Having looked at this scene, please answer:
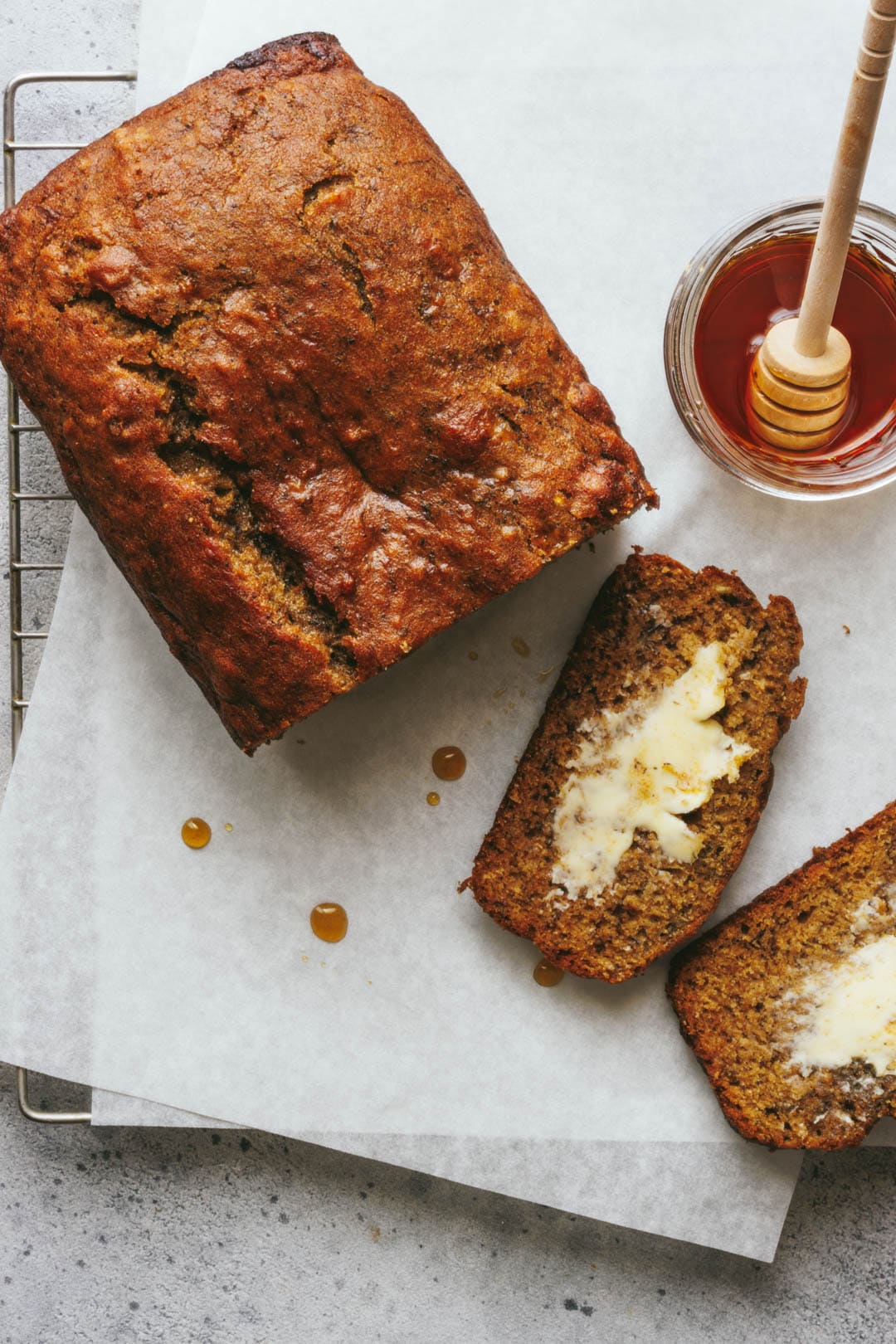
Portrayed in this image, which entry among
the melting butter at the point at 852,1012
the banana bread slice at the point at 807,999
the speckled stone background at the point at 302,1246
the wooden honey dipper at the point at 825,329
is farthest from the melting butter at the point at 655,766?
the speckled stone background at the point at 302,1246

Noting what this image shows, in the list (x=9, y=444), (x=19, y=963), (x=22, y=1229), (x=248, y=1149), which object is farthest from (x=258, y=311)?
(x=22, y=1229)

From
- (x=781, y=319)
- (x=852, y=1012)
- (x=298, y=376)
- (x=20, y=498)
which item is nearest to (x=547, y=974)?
(x=852, y=1012)

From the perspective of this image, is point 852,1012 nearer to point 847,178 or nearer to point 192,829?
point 192,829

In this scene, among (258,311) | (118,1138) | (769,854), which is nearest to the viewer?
(258,311)

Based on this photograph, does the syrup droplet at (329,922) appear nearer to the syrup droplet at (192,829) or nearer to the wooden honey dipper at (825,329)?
the syrup droplet at (192,829)

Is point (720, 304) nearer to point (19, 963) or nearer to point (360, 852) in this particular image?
point (360, 852)

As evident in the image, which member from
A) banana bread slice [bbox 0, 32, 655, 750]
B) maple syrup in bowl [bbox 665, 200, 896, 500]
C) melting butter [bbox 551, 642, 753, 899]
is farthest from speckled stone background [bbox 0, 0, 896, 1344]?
maple syrup in bowl [bbox 665, 200, 896, 500]
